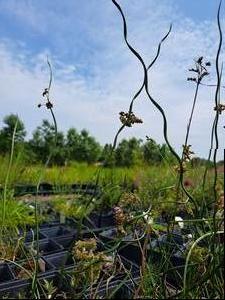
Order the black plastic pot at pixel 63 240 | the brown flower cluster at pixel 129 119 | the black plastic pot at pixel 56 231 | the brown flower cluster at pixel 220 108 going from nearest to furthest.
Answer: the brown flower cluster at pixel 129 119, the brown flower cluster at pixel 220 108, the black plastic pot at pixel 63 240, the black plastic pot at pixel 56 231

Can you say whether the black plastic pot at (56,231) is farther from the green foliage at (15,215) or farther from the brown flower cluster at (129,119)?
the brown flower cluster at (129,119)

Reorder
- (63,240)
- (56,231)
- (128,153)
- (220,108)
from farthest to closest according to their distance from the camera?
(128,153) < (56,231) < (63,240) < (220,108)

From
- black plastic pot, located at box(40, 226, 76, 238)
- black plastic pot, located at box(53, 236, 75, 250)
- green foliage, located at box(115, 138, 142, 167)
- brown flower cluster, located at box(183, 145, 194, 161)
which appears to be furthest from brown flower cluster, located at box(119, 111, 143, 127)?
green foliage, located at box(115, 138, 142, 167)

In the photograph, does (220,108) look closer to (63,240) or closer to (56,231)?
(63,240)

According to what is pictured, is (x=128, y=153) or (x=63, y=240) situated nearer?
(x=63, y=240)

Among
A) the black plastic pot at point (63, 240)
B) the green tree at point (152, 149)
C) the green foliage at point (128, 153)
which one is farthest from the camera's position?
the green foliage at point (128, 153)

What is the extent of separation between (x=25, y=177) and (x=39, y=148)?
579 centimetres

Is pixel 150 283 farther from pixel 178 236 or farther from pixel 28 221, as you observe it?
pixel 28 221

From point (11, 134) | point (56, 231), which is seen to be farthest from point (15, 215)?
point (11, 134)

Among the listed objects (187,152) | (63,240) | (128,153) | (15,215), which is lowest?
(63,240)

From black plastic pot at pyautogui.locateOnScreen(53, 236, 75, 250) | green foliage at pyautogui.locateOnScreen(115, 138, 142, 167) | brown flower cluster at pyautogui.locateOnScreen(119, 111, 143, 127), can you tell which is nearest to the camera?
brown flower cluster at pyautogui.locateOnScreen(119, 111, 143, 127)

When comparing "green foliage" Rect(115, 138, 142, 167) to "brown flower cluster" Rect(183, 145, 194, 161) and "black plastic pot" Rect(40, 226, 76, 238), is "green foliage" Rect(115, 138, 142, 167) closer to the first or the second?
"black plastic pot" Rect(40, 226, 76, 238)

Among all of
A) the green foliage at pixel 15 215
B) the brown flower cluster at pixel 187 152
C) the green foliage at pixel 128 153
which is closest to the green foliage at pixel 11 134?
the green foliage at pixel 15 215

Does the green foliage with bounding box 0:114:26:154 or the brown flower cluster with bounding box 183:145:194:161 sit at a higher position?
the green foliage with bounding box 0:114:26:154
